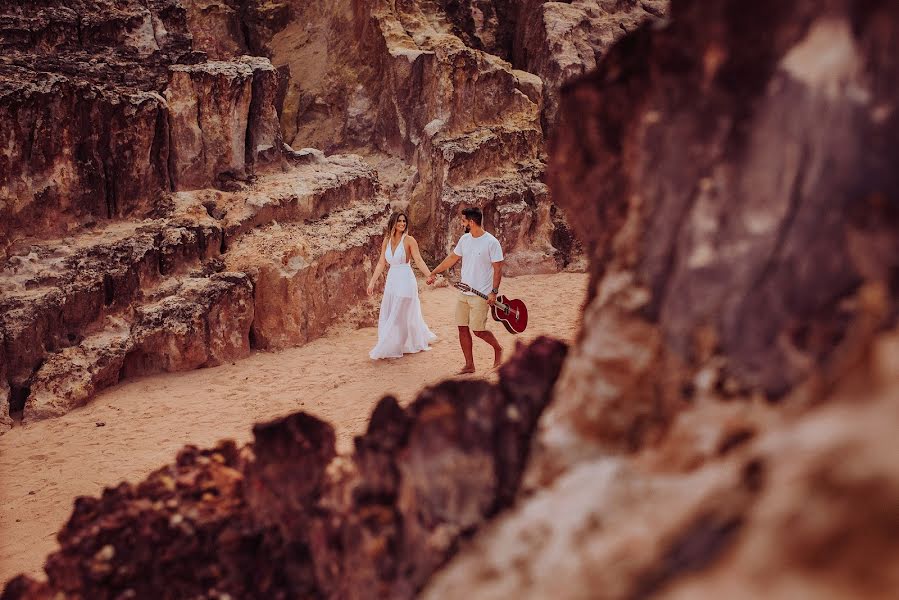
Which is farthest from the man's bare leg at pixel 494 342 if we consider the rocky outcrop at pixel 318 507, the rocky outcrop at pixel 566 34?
the rocky outcrop at pixel 566 34

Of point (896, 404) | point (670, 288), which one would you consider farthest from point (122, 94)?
point (896, 404)

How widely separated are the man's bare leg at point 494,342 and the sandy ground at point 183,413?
182 millimetres

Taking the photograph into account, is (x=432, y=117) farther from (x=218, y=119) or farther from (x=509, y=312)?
(x=509, y=312)

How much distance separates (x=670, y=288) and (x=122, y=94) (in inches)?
304

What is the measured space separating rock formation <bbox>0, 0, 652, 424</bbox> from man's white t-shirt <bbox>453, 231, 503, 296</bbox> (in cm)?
287

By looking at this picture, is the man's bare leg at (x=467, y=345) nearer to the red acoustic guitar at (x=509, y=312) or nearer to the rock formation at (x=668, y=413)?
the red acoustic guitar at (x=509, y=312)

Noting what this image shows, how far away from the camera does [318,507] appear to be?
253 cm

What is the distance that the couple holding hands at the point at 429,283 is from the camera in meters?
6.50

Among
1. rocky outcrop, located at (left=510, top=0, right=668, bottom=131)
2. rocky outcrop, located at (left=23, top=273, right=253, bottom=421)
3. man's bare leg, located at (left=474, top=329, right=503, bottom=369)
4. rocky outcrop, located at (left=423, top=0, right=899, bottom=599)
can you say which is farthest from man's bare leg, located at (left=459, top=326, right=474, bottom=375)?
rocky outcrop, located at (left=510, top=0, right=668, bottom=131)

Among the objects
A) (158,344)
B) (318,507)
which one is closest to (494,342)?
(158,344)

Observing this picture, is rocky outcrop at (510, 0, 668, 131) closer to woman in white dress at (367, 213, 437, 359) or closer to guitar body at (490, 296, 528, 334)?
woman in white dress at (367, 213, 437, 359)

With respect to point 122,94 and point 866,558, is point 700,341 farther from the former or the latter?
point 122,94

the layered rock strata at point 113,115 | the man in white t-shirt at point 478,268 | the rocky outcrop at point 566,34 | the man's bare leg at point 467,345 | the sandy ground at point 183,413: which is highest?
the rocky outcrop at point 566,34

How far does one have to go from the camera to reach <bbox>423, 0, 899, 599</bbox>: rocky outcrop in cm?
124
